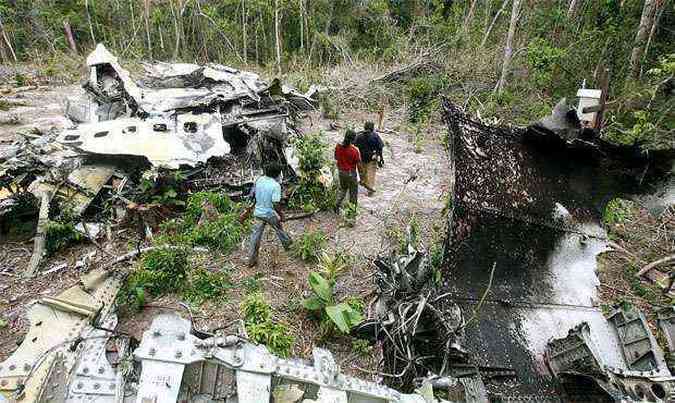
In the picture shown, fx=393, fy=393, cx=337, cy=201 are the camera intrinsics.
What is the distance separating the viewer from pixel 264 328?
3.90 m

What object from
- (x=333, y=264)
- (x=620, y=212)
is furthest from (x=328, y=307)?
(x=620, y=212)

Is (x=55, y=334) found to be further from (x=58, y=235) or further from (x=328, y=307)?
(x=58, y=235)

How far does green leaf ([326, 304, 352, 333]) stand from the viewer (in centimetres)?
382

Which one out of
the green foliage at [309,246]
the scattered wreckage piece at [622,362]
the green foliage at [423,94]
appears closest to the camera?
the scattered wreckage piece at [622,362]

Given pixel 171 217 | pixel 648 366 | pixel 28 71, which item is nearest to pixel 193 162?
pixel 171 217

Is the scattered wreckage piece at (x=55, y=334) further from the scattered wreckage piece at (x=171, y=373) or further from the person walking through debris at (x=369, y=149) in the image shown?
the person walking through debris at (x=369, y=149)

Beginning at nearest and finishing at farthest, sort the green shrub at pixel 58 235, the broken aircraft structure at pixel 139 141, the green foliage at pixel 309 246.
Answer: the green shrub at pixel 58 235, the green foliage at pixel 309 246, the broken aircraft structure at pixel 139 141

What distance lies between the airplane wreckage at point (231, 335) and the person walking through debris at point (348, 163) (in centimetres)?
103

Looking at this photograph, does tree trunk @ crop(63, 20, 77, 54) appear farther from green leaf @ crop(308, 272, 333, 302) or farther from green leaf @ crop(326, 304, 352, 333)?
green leaf @ crop(326, 304, 352, 333)

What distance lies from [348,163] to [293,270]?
168 cm

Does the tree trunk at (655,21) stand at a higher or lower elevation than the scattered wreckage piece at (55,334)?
higher

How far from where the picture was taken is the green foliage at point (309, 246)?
5.16 meters

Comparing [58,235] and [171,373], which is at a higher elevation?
[171,373]

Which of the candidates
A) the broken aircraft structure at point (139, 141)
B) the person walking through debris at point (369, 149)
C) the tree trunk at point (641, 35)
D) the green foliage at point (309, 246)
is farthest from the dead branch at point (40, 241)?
the tree trunk at point (641, 35)
